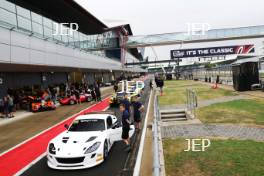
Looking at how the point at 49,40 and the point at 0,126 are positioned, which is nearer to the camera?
the point at 0,126

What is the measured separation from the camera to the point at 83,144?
9.13m

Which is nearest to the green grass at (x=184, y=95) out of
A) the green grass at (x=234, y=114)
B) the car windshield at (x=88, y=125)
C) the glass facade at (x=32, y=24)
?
the green grass at (x=234, y=114)

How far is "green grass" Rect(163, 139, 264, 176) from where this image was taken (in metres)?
7.67

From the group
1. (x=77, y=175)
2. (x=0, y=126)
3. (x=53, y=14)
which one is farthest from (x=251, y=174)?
(x=53, y=14)

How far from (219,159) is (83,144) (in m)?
3.93

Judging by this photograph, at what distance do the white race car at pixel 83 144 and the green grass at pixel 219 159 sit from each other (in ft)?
6.49

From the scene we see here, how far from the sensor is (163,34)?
6638 cm

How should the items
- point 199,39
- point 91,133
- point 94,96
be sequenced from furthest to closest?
point 199,39 < point 94,96 < point 91,133

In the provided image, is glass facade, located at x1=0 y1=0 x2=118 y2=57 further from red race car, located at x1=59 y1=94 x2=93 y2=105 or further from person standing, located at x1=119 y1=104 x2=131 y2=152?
person standing, located at x1=119 y1=104 x2=131 y2=152

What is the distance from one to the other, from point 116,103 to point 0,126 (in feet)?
31.0

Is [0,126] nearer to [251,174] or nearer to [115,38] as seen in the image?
[251,174]

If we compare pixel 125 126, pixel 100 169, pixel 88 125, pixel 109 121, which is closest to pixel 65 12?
pixel 109 121

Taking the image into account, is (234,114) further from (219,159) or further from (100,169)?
(100,169)

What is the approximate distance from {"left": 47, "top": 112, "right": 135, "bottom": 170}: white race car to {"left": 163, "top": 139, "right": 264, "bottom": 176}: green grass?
1.98m
